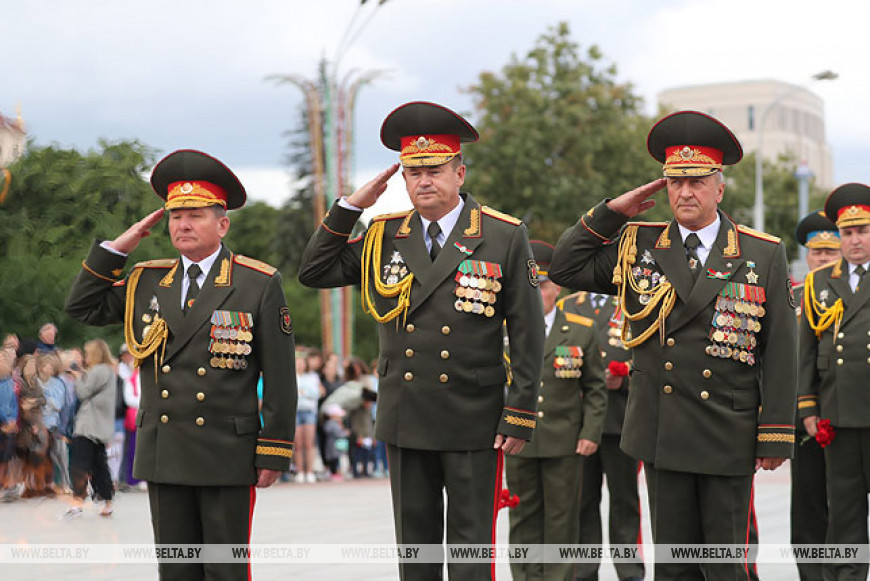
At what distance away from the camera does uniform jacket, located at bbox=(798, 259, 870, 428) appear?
323 inches

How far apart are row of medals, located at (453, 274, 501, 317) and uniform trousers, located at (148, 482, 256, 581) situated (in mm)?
1300

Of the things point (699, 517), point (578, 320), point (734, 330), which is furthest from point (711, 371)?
point (578, 320)

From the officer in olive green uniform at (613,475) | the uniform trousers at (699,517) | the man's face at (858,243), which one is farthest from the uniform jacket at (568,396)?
the uniform trousers at (699,517)

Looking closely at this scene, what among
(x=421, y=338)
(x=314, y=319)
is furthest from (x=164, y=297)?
(x=314, y=319)

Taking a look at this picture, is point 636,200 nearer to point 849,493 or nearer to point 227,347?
point 227,347

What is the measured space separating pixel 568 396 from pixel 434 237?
3022 mm

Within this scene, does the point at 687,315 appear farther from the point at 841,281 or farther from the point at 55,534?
the point at 55,534

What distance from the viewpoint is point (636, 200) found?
6078 millimetres

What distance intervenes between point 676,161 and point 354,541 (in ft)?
20.9

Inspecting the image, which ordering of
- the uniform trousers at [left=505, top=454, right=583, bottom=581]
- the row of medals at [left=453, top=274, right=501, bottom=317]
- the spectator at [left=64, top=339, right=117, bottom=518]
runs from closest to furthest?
the row of medals at [left=453, top=274, right=501, bottom=317] < the uniform trousers at [left=505, top=454, right=583, bottom=581] < the spectator at [left=64, top=339, right=117, bottom=518]

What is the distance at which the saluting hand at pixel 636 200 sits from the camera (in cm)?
606

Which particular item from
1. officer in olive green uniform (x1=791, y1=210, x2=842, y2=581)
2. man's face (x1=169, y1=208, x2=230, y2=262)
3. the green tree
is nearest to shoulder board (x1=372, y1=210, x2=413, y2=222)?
man's face (x1=169, y1=208, x2=230, y2=262)

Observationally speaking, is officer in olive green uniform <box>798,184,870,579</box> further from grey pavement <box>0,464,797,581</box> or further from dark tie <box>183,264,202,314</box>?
dark tie <box>183,264,202,314</box>

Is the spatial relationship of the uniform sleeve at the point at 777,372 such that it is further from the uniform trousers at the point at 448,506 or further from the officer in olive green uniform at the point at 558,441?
the officer in olive green uniform at the point at 558,441
